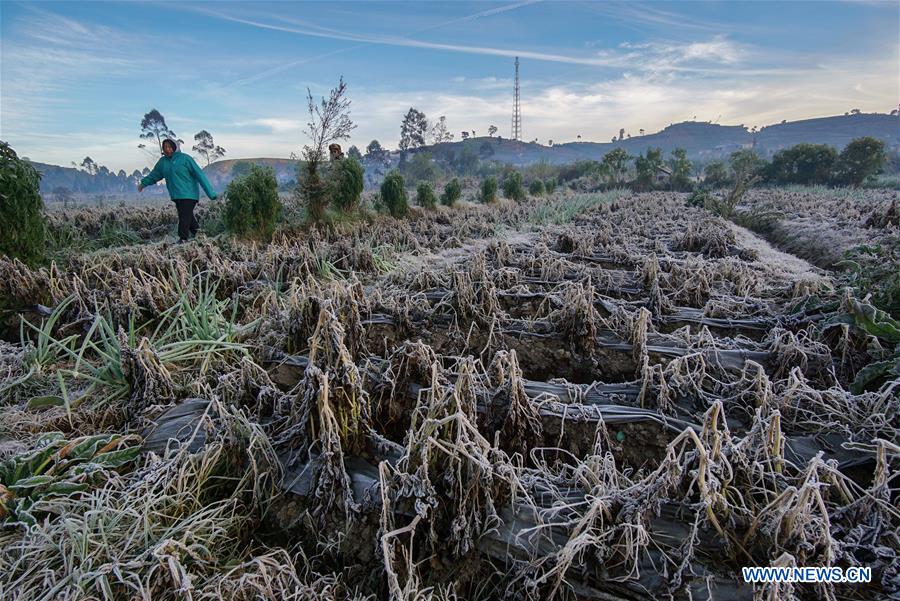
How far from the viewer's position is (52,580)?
1.04 metres

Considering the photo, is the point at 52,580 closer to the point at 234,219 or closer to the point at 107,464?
the point at 107,464

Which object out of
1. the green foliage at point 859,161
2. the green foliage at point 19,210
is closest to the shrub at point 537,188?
the green foliage at point 19,210

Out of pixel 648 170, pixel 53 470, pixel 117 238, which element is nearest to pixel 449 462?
pixel 53 470

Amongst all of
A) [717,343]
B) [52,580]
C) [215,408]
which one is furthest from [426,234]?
[52,580]

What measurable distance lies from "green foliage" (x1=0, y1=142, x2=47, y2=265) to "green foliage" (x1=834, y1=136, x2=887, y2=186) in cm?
3768

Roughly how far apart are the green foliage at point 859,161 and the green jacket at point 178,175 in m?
36.1

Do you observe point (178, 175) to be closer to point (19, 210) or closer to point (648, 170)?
A: point (19, 210)

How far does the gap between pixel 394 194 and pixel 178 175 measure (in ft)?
14.1

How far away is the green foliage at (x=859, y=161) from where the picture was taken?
83.1ft

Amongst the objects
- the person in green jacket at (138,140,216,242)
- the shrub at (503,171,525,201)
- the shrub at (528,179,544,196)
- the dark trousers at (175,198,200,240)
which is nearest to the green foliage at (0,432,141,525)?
the person in green jacket at (138,140,216,242)

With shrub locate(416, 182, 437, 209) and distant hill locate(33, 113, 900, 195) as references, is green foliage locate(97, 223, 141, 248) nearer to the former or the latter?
shrub locate(416, 182, 437, 209)

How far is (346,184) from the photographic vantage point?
7.79 meters

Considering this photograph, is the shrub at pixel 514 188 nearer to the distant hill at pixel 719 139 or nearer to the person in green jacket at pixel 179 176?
the person in green jacket at pixel 179 176

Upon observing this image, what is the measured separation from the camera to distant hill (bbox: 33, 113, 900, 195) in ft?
289
